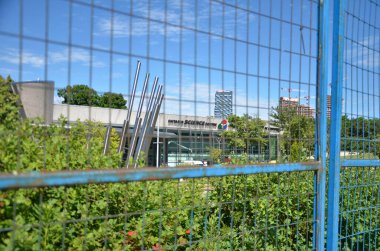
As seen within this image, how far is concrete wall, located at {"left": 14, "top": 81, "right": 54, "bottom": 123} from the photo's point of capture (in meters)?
2.10

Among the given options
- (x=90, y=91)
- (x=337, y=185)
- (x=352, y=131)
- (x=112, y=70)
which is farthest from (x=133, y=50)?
(x=352, y=131)

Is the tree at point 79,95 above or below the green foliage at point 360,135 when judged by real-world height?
above

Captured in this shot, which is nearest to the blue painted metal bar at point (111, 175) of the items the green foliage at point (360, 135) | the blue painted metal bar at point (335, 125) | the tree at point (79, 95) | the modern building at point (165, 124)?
the modern building at point (165, 124)

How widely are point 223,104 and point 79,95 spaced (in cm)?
110

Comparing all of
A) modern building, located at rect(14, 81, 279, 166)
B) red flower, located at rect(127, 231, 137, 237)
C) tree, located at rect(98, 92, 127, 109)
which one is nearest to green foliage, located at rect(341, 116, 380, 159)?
modern building, located at rect(14, 81, 279, 166)

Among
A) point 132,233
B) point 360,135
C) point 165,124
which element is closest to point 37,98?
point 165,124

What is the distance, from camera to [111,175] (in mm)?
2199

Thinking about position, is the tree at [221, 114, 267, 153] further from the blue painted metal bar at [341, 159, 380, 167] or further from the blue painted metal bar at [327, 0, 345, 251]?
the blue painted metal bar at [341, 159, 380, 167]

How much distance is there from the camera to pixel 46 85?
82.7 inches

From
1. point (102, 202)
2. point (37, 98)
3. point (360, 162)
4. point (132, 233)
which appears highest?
point (37, 98)

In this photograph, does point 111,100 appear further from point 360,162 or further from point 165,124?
point 360,162

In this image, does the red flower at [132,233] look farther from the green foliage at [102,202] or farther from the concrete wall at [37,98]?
the concrete wall at [37,98]

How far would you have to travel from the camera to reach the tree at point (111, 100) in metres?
2.40

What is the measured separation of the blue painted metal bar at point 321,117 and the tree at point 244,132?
52cm
